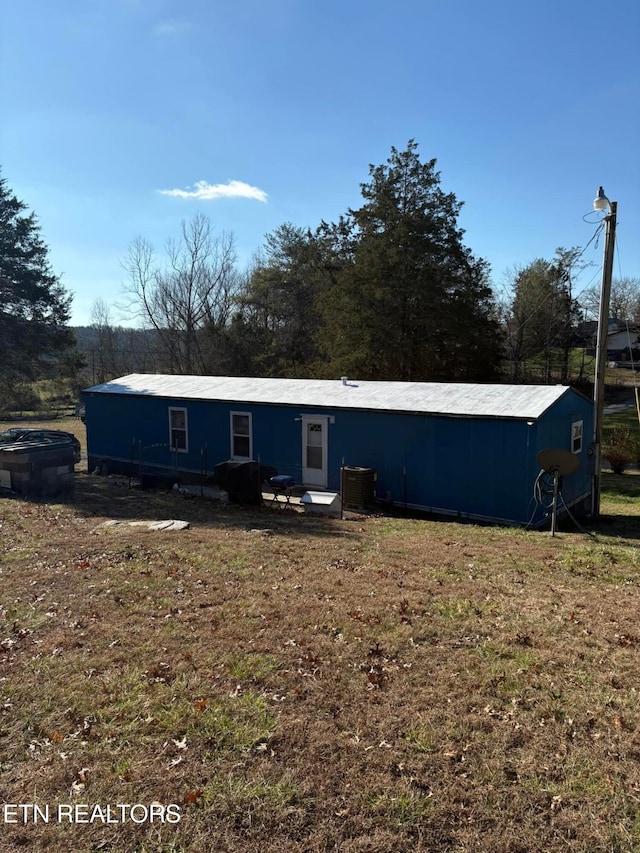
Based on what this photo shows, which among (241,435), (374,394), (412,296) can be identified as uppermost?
(412,296)

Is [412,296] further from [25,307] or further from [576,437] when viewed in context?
[25,307]

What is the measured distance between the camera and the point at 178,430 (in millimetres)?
17016

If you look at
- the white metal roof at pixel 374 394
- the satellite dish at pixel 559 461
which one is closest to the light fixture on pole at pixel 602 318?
the white metal roof at pixel 374 394

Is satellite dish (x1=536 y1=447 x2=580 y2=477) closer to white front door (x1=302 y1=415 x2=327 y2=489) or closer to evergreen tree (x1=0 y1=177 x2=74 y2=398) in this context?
white front door (x1=302 y1=415 x2=327 y2=489)

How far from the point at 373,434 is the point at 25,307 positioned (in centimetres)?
1972

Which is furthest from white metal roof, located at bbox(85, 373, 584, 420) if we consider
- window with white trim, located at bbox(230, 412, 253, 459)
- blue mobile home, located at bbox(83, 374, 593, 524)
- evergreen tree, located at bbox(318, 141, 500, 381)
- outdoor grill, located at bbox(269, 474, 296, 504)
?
evergreen tree, located at bbox(318, 141, 500, 381)

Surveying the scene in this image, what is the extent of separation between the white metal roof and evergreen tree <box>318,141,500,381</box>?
8835mm

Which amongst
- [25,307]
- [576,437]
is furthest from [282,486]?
[25,307]

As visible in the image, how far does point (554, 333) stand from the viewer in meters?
36.0

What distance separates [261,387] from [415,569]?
10106mm

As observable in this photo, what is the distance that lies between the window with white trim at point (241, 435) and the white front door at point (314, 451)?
69.6 inches

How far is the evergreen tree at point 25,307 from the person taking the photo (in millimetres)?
24266

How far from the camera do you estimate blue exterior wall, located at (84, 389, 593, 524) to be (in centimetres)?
1162

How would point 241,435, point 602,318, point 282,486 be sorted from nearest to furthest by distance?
1. point 602,318
2. point 282,486
3. point 241,435
